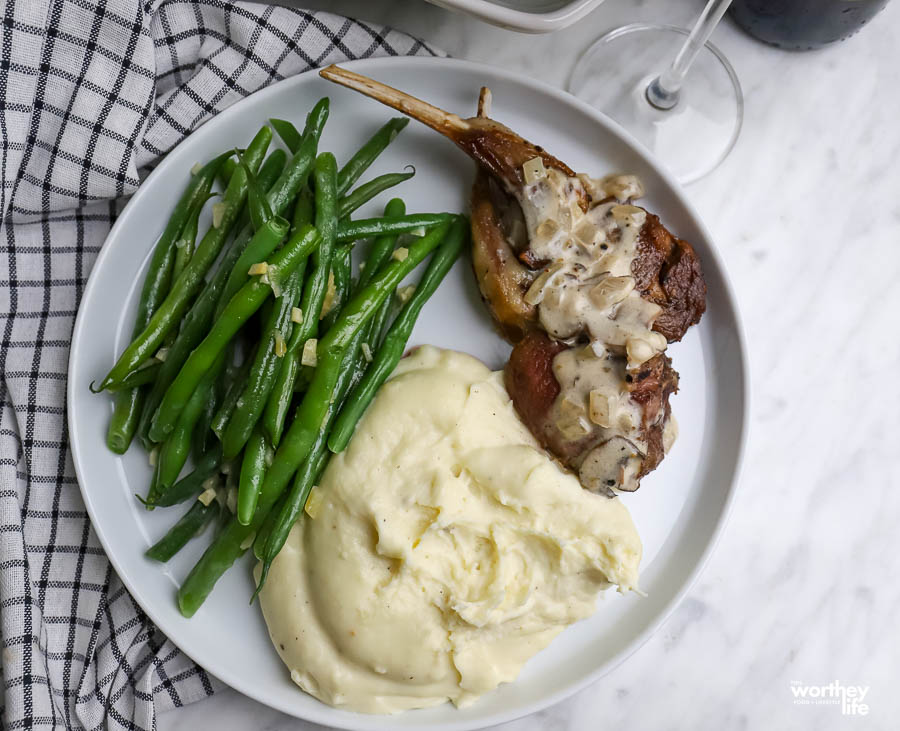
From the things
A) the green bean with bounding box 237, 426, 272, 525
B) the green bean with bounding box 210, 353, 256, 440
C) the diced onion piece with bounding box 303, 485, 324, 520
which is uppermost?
the green bean with bounding box 210, 353, 256, 440

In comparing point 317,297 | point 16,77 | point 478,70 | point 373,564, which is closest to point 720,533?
point 373,564

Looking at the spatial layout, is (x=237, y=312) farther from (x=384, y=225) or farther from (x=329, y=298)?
(x=384, y=225)

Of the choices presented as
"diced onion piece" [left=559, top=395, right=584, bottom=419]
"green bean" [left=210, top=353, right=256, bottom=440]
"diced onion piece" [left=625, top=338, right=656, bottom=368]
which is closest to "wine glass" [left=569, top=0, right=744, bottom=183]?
"diced onion piece" [left=625, top=338, right=656, bottom=368]

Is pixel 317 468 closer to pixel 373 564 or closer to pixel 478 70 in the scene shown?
pixel 373 564

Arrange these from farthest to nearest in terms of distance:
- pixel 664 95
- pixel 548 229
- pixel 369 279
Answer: pixel 664 95 < pixel 369 279 < pixel 548 229

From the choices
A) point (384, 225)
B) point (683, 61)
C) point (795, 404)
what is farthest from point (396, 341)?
point (795, 404)

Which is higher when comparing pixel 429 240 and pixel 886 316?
pixel 886 316

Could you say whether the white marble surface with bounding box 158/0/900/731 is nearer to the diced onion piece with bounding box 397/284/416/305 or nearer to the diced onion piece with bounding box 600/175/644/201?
the diced onion piece with bounding box 600/175/644/201
